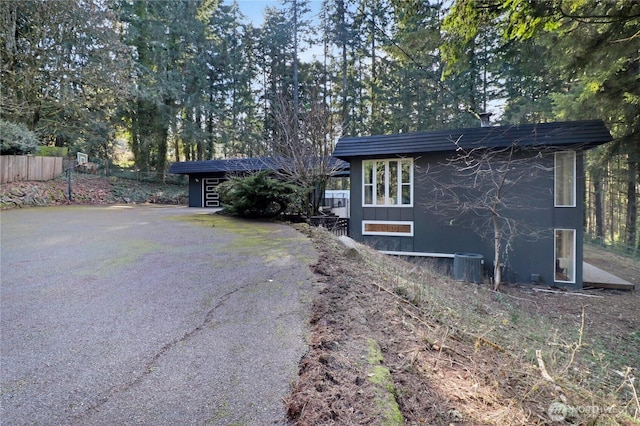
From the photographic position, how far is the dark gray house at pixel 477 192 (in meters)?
7.55

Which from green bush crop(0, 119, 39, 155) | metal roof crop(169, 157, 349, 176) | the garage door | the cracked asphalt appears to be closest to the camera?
the cracked asphalt

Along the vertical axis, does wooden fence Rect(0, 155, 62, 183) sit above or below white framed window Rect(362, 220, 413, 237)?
above

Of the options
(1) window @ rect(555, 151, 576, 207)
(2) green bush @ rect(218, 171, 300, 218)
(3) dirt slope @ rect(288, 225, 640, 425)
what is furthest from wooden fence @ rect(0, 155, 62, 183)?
(1) window @ rect(555, 151, 576, 207)

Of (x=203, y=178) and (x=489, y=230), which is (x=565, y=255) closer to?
(x=489, y=230)

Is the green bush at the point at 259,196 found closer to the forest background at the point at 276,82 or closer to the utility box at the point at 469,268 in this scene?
the forest background at the point at 276,82

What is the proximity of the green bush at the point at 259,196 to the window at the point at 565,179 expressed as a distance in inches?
257

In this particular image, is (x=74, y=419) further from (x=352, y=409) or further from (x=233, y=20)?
(x=233, y=20)

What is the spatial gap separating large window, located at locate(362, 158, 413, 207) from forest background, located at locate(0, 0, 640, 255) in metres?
1.90

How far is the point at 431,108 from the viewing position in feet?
64.1

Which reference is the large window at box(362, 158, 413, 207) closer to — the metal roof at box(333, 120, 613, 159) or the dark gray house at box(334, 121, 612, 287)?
the dark gray house at box(334, 121, 612, 287)

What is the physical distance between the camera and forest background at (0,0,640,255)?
7.90 m

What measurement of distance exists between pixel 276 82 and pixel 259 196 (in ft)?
49.6

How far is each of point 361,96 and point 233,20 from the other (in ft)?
35.4

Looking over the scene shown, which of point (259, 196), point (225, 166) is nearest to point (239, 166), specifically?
point (225, 166)
